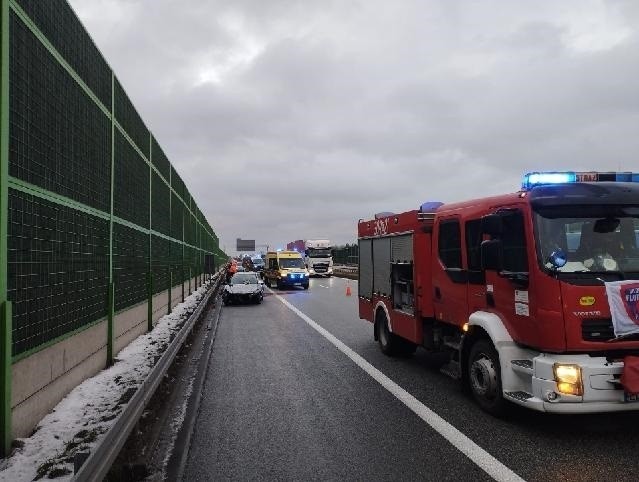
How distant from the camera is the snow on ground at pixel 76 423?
14.3ft

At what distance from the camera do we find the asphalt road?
14.8ft

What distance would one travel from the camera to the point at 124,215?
35.1ft

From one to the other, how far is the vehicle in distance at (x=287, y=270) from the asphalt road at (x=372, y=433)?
24125mm

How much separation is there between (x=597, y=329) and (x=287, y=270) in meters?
28.8

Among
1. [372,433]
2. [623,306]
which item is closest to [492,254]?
[623,306]

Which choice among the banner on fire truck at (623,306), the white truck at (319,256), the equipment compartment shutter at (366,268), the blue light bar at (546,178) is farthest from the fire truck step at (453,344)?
the white truck at (319,256)

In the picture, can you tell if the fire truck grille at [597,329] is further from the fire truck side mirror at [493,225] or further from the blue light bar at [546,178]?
the blue light bar at [546,178]

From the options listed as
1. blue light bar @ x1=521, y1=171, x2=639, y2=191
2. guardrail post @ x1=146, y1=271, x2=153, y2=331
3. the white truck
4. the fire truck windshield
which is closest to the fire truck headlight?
the fire truck windshield

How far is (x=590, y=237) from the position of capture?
18.0ft

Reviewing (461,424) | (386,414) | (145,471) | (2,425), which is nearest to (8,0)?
(2,425)

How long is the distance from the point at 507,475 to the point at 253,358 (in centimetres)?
616

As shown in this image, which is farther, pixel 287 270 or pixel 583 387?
pixel 287 270

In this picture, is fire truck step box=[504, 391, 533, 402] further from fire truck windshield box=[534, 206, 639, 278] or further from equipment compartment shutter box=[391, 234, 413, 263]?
equipment compartment shutter box=[391, 234, 413, 263]

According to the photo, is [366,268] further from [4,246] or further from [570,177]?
[4,246]
